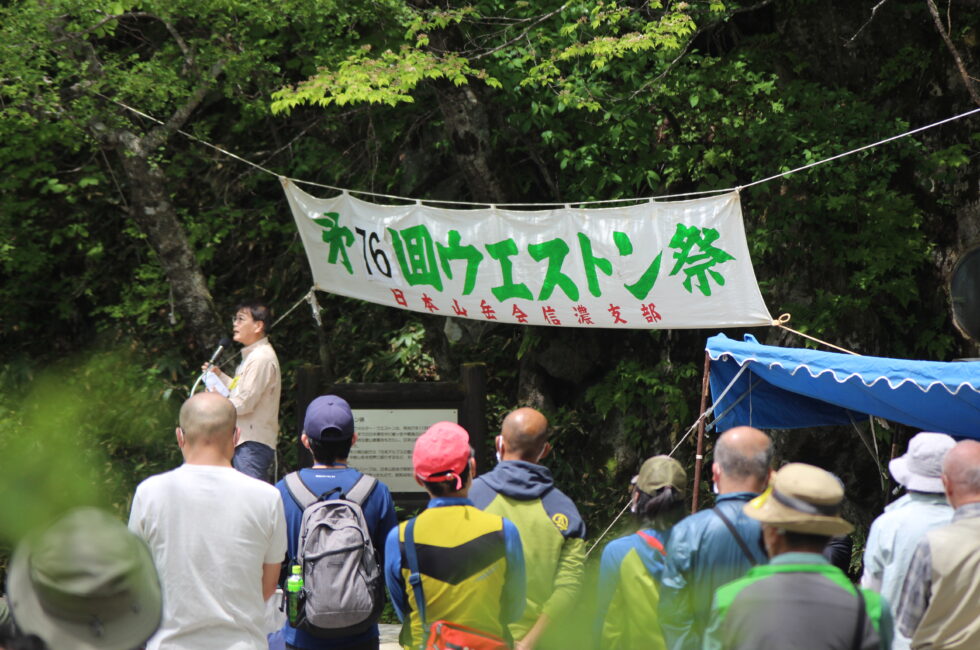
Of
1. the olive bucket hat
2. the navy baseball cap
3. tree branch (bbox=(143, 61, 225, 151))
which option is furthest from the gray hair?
tree branch (bbox=(143, 61, 225, 151))

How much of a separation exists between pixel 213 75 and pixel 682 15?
396cm

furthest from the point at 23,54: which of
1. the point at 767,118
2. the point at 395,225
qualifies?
the point at 767,118

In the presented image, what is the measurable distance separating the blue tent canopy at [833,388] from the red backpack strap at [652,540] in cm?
287

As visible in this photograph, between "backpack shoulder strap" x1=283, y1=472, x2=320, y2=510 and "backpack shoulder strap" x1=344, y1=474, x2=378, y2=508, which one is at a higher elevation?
"backpack shoulder strap" x1=283, y1=472, x2=320, y2=510

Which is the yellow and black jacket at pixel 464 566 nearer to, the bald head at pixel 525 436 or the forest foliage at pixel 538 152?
the bald head at pixel 525 436

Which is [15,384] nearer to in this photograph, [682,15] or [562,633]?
[682,15]

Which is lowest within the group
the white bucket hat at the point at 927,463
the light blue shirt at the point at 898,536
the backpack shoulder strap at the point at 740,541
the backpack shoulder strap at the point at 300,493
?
the light blue shirt at the point at 898,536

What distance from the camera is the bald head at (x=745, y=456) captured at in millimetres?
3303

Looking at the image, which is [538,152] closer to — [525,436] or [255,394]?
[255,394]

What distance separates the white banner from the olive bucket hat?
592 centimetres

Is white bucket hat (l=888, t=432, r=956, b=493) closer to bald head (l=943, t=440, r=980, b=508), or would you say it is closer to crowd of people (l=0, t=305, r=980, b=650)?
crowd of people (l=0, t=305, r=980, b=650)

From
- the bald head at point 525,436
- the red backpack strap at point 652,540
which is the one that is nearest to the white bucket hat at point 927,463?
the red backpack strap at point 652,540

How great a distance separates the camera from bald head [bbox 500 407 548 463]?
12.2ft

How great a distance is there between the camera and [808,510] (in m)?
2.54
